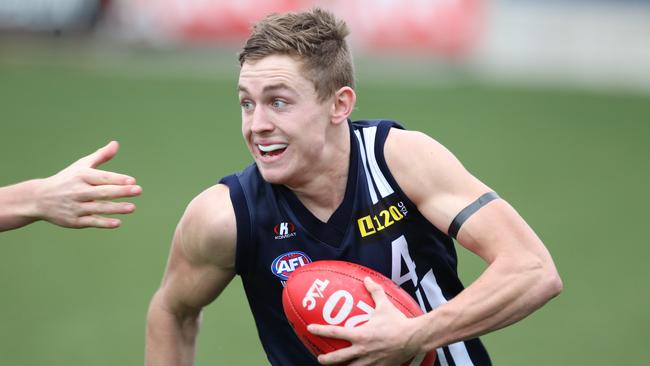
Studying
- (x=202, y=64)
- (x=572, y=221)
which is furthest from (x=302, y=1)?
(x=572, y=221)

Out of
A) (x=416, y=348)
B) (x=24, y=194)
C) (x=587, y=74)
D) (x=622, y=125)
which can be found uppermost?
(x=587, y=74)

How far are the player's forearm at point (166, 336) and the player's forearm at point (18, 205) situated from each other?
2.67 ft

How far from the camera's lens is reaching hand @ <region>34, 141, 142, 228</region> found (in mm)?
4219

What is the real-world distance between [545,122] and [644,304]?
851cm

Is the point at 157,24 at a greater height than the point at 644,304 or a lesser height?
greater

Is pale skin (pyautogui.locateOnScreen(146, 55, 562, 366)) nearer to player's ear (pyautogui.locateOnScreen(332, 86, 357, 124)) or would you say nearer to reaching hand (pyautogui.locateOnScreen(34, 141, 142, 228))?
player's ear (pyautogui.locateOnScreen(332, 86, 357, 124))

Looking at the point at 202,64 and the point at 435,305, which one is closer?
the point at 435,305

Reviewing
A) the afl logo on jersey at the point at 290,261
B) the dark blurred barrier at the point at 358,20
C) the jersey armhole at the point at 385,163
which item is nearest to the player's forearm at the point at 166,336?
the afl logo on jersey at the point at 290,261

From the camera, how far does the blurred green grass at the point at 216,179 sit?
7.78 meters

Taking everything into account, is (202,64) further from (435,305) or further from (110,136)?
(435,305)

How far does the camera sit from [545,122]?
55.3 ft

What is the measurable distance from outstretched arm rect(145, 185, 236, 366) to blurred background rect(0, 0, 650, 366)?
228 centimetres

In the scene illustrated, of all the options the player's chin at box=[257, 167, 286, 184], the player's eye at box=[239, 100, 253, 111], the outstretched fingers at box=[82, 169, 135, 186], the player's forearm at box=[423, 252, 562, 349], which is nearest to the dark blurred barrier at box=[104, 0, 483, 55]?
the player's eye at box=[239, 100, 253, 111]

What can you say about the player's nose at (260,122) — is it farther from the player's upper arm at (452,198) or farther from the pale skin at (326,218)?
the player's upper arm at (452,198)
